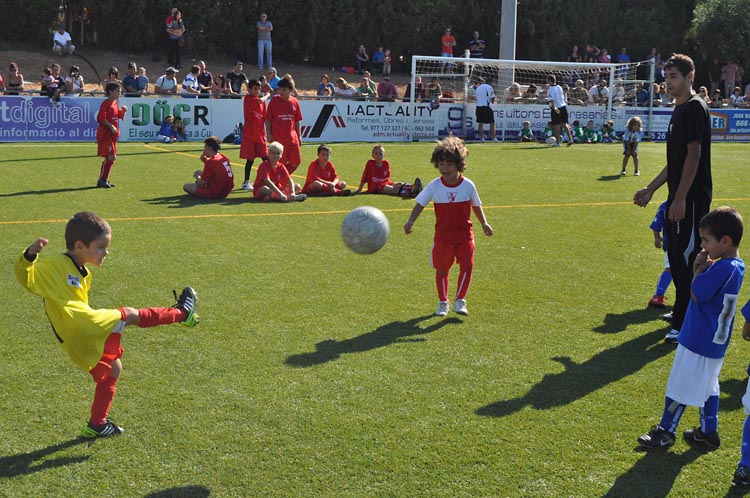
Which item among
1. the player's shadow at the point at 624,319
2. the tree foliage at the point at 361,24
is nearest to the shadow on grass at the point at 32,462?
the player's shadow at the point at 624,319

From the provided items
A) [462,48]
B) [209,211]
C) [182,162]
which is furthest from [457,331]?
[462,48]

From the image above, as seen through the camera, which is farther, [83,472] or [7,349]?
[7,349]

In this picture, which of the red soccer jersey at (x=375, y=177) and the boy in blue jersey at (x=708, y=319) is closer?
the boy in blue jersey at (x=708, y=319)

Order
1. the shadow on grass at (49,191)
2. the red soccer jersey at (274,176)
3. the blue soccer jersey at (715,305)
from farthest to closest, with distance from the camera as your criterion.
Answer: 1. the red soccer jersey at (274,176)
2. the shadow on grass at (49,191)
3. the blue soccer jersey at (715,305)

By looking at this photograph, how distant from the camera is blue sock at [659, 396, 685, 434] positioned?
4781 mm

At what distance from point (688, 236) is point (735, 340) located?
105 cm

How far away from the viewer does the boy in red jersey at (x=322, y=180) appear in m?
14.6

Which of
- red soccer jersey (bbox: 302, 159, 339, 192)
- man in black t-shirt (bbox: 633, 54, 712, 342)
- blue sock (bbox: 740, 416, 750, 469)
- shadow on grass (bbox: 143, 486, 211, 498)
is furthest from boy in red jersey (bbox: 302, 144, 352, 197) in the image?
blue sock (bbox: 740, 416, 750, 469)

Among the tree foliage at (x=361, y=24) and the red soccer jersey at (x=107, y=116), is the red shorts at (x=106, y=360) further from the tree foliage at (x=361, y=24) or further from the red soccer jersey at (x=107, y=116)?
the tree foliage at (x=361, y=24)

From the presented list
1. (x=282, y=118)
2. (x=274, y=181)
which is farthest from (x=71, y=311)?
(x=282, y=118)

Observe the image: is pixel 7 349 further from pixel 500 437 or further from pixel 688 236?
pixel 688 236

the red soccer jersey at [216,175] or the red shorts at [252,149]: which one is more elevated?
the red shorts at [252,149]

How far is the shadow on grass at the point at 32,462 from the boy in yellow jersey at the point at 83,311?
0.25 metres

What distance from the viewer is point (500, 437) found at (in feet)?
16.1
